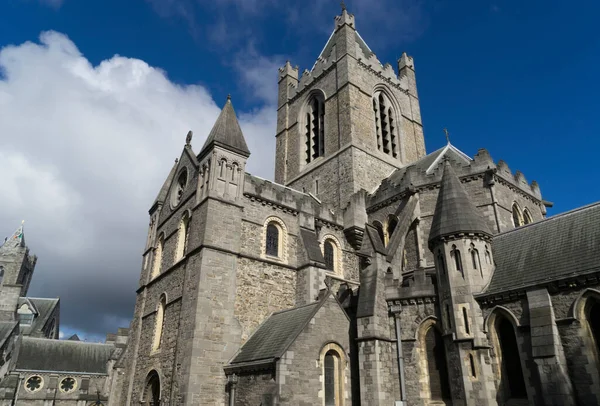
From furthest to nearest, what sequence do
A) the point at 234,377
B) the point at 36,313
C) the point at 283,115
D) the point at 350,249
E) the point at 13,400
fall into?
the point at 36,313 → the point at 283,115 → the point at 13,400 → the point at 350,249 → the point at 234,377

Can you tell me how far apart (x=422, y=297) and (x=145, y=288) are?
1472 centimetres

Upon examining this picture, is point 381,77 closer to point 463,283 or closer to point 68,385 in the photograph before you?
point 463,283

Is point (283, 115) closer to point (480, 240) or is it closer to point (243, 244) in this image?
point (243, 244)

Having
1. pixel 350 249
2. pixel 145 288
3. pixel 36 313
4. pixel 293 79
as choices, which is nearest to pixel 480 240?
pixel 350 249

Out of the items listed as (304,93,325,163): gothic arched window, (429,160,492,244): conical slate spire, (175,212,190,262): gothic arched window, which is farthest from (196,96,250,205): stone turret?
(304,93,325,163): gothic arched window

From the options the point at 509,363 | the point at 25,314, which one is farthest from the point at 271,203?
the point at 25,314

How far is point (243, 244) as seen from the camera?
18.1m

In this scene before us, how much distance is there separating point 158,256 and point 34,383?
70.2ft

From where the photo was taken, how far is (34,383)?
1332 inches

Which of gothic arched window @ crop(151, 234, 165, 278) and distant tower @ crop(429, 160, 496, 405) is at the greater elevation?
gothic arched window @ crop(151, 234, 165, 278)

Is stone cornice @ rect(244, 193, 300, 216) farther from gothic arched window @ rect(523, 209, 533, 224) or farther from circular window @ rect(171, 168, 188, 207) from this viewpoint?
gothic arched window @ rect(523, 209, 533, 224)

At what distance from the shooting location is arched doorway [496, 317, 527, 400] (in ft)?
41.4

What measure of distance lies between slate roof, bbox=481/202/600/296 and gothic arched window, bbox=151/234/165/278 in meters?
16.0

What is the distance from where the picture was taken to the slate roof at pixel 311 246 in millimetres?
19047
